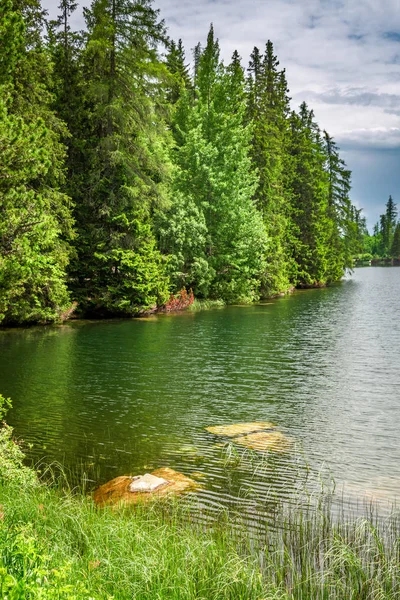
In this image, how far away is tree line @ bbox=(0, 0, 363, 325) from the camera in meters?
14.7

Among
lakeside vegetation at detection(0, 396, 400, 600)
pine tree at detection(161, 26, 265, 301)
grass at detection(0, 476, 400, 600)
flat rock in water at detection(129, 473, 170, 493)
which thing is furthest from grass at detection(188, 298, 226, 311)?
grass at detection(0, 476, 400, 600)

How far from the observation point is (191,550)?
5.82 meters

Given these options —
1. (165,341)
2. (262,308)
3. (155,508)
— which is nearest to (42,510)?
(155,508)

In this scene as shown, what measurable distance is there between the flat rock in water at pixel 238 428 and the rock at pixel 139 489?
260 centimetres

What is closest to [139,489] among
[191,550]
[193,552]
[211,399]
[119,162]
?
[191,550]

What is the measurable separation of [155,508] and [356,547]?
106 inches

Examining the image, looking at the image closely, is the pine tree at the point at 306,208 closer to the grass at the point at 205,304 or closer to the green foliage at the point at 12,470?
the grass at the point at 205,304

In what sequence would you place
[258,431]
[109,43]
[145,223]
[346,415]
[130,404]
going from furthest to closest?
[145,223] < [109,43] < [130,404] < [346,415] < [258,431]

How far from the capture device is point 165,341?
23.7m

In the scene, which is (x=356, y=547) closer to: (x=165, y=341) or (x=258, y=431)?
(x=258, y=431)

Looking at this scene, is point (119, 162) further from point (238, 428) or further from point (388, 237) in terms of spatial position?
point (388, 237)

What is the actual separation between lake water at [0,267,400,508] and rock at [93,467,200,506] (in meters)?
0.39

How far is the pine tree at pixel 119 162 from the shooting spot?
30.8 m

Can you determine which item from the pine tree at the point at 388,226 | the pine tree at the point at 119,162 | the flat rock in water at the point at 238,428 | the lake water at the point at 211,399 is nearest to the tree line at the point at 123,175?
the pine tree at the point at 119,162
